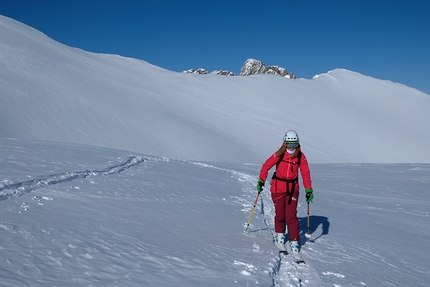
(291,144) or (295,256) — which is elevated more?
(291,144)

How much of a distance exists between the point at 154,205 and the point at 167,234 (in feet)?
5.85

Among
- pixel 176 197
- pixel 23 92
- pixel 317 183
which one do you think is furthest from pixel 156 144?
pixel 176 197

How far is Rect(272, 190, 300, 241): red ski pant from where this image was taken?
511 cm

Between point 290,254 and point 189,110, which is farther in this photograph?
point 189,110

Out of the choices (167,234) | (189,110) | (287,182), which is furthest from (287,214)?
(189,110)

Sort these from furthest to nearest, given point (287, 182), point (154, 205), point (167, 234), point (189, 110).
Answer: point (189, 110), point (154, 205), point (287, 182), point (167, 234)

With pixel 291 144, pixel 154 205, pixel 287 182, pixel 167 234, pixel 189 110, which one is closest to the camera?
pixel 167 234

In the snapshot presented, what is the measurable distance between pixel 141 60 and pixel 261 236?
1774 inches

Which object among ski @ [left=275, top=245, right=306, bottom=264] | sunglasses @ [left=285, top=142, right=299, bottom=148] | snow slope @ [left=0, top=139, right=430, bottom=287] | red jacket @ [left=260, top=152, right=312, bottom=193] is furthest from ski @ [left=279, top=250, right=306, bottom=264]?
sunglasses @ [left=285, top=142, right=299, bottom=148]

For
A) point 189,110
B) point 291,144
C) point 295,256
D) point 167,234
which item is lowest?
point 295,256

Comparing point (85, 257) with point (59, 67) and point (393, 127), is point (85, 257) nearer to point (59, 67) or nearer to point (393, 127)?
point (59, 67)

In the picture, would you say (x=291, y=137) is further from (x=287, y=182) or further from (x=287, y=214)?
→ (x=287, y=214)

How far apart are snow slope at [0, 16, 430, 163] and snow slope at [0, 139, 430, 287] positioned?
42.2ft

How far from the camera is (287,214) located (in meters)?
5.21
